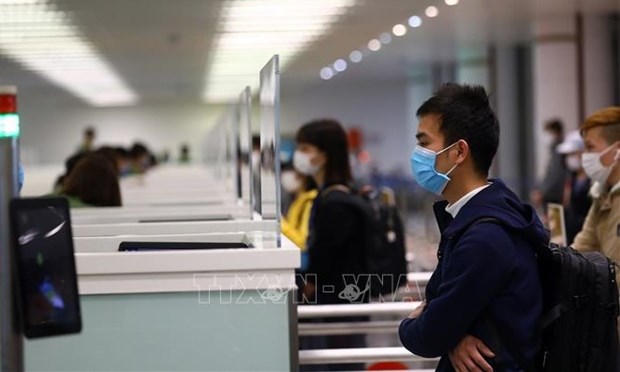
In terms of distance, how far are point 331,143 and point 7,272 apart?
2.70m

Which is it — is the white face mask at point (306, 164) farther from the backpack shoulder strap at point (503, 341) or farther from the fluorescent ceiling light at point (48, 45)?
the backpack shoulder strap at point (503, 341)

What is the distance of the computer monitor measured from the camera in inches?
69.0

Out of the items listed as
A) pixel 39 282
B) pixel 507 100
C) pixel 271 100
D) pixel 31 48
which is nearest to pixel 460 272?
pixel 271 100

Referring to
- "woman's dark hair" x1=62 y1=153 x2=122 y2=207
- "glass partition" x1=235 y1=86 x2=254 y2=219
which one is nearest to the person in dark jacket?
"glass partition" x1=235 y1=86 x2=254 y2=219

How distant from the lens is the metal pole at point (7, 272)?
1751 millimetres

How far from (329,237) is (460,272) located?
1.76 meters

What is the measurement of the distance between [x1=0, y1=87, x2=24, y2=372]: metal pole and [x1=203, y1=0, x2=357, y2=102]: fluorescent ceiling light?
11.2 feet

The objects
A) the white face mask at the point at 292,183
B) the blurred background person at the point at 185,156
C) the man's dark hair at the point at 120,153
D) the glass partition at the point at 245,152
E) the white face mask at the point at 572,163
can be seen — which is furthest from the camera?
the blurred background person at the point at 185,156

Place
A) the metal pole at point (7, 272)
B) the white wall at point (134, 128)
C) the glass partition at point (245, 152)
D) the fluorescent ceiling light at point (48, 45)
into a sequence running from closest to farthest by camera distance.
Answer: the metal pole at point (7, 272) < the glass partition at point (245, 152) < the fluorescent ceiling light at point (48, 45) < the white wall at point (134, 128)

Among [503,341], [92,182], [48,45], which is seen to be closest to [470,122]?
[503,341]

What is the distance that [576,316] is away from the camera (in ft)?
7.68

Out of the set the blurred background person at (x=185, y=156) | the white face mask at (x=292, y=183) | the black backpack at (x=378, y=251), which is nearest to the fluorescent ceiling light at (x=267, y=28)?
the white face mask at (x=292, y=183)

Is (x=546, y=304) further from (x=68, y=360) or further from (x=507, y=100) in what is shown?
(x=507, y=100)

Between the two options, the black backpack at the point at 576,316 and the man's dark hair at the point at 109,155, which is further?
the man's dark hair at the point at 109,155
